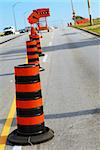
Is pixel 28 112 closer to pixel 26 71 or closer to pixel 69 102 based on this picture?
pixel 26 71

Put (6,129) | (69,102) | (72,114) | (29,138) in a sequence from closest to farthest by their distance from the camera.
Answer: (29,138), (6,129), (72,114), (69,102)

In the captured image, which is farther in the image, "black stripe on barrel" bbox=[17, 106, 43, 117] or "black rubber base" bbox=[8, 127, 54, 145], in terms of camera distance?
"black stripe on barrel" bbox=[17, 106, 43, 117]

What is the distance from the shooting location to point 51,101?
401 inches

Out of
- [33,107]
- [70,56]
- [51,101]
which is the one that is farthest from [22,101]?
[70,56]

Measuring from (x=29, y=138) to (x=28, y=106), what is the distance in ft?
1.55

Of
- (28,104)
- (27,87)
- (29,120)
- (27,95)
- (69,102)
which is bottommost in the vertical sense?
(69,102)

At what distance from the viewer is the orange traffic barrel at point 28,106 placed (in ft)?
23.5

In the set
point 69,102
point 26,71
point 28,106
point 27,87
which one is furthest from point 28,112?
point 69,102

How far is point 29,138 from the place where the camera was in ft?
23.4

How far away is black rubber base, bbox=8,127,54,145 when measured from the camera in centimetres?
705

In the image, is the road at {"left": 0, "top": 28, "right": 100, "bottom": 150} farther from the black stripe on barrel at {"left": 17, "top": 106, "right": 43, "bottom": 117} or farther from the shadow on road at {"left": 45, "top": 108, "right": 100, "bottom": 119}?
the black stripe on barrel at {"left": 17, "top": 106, "right": 43, "bottom": 117}

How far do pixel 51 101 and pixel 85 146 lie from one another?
11.8 feet

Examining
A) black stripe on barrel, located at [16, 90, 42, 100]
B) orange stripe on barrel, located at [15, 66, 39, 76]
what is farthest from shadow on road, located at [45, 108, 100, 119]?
orange stripe on barrel, located at [15, 66, 39, 76]

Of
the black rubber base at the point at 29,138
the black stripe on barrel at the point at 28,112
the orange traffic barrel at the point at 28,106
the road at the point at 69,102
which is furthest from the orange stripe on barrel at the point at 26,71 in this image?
the road at the point at 69,102
